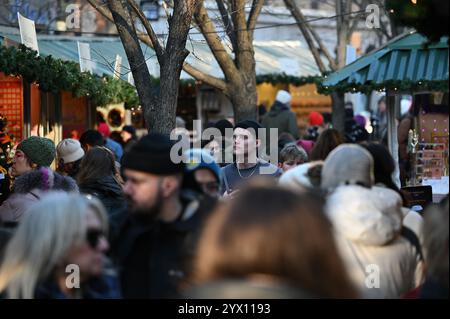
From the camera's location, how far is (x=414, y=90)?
13.3 meters

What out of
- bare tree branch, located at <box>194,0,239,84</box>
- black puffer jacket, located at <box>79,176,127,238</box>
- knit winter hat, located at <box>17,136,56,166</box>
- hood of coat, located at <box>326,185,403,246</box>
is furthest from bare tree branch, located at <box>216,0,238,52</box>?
hood of coat, located at <box>326,185,403,246</box>

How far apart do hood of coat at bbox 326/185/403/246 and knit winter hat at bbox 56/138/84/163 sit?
5555 mm

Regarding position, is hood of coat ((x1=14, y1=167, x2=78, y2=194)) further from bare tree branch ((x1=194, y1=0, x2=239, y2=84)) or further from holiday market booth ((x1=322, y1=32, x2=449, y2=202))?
bare tree branch ((x1=194, y1=0, x2=239, y2=84))

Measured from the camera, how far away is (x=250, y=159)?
9.78 metres

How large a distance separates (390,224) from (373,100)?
34.9 meters

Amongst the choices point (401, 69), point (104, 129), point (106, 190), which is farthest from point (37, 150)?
point (104, 129)

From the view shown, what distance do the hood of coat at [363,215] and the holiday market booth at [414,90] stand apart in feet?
14.8

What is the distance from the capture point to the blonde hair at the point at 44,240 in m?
4.29

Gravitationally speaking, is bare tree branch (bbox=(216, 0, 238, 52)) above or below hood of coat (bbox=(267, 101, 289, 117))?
above

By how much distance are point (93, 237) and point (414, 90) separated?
9365 mm

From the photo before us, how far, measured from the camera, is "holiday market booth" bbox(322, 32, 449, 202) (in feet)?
38.7

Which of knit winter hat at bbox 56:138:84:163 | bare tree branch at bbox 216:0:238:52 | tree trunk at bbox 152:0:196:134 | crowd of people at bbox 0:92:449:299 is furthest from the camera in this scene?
bare tree branch at bbox 216:0:238:52
